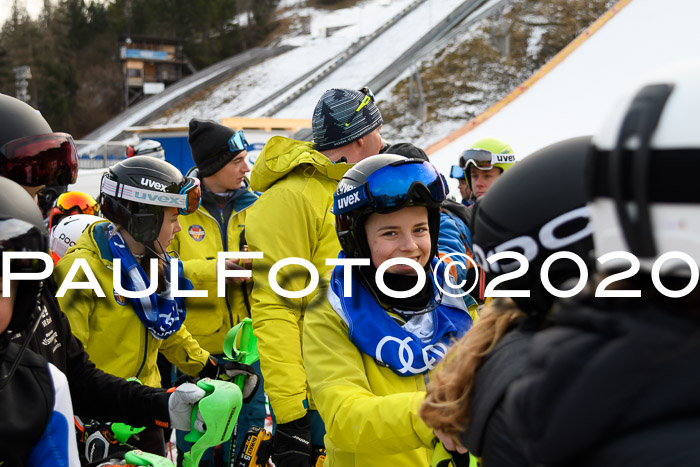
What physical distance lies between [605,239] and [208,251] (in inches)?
172

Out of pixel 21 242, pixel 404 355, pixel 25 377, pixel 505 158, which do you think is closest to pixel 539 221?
pixel 404 355

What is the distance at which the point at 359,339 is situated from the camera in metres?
2.28

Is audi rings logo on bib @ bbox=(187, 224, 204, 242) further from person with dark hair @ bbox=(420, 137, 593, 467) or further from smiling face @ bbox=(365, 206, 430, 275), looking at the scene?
person with dark hair @ bbox=(420, 137, 593, 467)

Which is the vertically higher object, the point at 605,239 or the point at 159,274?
the point at 605,239

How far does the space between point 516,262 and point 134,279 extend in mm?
2596

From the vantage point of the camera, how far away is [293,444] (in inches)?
118

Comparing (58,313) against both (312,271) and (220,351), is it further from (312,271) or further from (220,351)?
(220,351)

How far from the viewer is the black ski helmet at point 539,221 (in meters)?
1.41

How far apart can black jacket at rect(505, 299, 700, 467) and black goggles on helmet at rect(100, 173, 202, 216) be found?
309 cm

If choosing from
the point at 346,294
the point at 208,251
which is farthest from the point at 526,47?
the point at 346,294

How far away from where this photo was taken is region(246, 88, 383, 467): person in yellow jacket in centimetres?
303

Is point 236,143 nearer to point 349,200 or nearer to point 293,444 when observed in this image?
point 293,444

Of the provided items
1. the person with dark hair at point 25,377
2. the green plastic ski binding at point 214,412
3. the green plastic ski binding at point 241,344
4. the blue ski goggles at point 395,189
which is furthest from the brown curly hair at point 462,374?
the green plastic ski binding at point 241,344

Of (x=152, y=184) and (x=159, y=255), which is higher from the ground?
(x=152, y=184)
